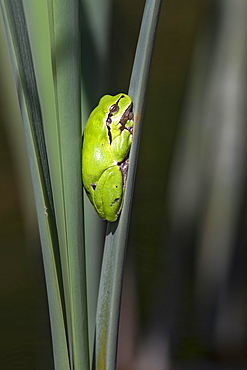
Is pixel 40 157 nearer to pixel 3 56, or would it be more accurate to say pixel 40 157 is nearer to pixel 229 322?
pixel 3 56

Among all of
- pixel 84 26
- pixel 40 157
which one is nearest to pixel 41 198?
pixel 40 157

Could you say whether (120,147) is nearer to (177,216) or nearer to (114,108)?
(114,108)

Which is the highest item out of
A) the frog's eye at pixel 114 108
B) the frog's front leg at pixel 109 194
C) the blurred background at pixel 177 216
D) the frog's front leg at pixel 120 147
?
the frog's eye at pixel 114 108

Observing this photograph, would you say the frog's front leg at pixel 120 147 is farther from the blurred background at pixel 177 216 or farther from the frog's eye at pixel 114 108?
the blurred background at pixel 177 216

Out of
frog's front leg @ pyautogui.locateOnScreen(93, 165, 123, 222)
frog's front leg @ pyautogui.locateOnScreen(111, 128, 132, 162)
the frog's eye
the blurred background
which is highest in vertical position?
the frog's eye

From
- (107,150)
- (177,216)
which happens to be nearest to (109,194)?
(107,150)

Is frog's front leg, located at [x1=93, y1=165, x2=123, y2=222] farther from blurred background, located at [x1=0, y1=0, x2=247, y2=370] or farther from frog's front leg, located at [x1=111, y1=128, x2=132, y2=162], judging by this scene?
blurred background, located at [x1=0, y1=0, x2=247, y2=370]

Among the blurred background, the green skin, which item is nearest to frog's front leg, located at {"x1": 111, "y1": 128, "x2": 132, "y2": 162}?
the green skin

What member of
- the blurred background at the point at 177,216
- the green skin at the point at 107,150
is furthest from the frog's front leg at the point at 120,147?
the blurred background at the point at 177,216
